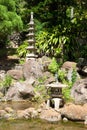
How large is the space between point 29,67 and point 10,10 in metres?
5.23

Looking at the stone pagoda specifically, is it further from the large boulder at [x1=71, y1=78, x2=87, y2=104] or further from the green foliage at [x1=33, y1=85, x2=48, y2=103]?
the large boulder at [x1=71, y1=78, x2=87, y2=104]

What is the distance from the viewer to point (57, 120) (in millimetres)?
15477

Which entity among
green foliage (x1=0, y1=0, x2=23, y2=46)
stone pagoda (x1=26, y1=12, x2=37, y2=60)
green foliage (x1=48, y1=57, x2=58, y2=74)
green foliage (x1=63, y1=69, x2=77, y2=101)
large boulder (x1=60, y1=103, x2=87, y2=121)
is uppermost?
green foliage (x1=0, y1=0, x2=23, y2=46)

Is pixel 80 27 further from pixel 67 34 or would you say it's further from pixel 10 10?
pixel 10 10

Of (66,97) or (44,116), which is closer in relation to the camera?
(44,116)

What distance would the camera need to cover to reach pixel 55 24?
96.8 feet

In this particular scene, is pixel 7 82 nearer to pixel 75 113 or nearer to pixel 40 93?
pixel 40 93

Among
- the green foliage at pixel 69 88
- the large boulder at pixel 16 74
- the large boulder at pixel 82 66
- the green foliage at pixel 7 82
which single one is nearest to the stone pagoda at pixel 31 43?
the large boulder at pixel 16 74

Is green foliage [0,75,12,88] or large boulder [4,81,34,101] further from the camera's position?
green foliage [0,75,12,88]

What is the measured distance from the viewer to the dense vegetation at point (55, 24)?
978 inches

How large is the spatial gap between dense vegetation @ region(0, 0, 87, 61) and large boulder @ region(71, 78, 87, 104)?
507 cm

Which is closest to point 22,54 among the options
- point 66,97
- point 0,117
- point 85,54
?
point 85,54

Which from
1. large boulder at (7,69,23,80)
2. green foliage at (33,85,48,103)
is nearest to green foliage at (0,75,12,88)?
large boulder at (7,69,23,80)

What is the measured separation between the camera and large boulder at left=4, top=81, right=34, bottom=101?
64.6 feet
